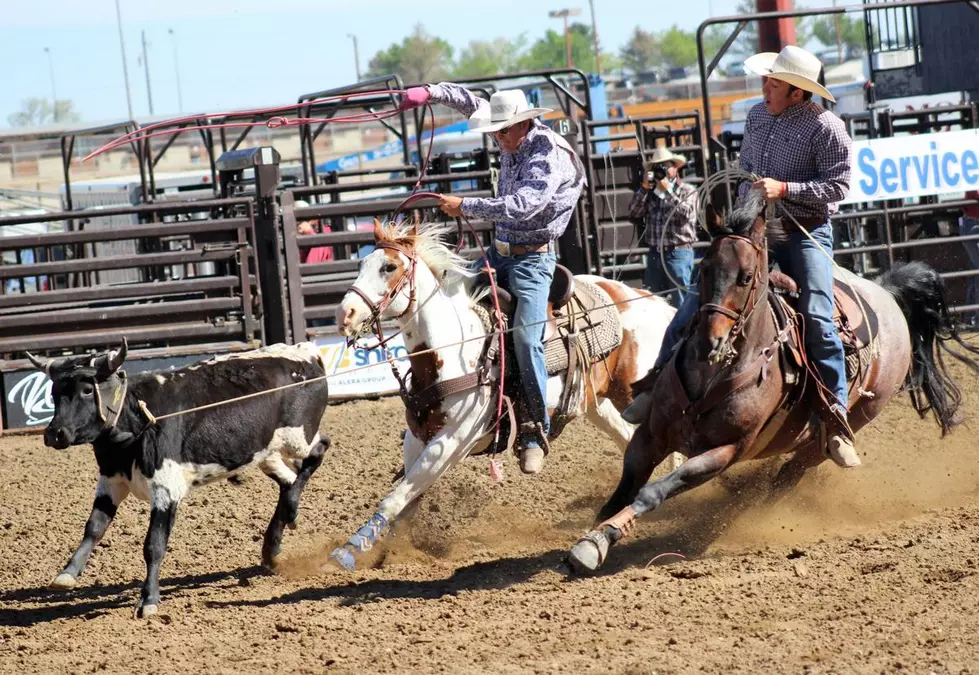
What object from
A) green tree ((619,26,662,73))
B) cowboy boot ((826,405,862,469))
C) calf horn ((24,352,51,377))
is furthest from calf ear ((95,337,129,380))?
green tree ((619,26,662,73))

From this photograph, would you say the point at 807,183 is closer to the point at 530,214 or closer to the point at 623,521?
the point at 530,214

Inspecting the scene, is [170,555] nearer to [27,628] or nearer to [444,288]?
[27,628]

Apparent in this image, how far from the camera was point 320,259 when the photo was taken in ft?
45.4

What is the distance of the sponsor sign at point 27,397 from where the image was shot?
10.4 metres

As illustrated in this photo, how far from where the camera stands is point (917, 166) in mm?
11406

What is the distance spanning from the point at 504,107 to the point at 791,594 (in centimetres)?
256

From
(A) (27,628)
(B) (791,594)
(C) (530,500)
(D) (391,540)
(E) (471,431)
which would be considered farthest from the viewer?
(C) (530,500)

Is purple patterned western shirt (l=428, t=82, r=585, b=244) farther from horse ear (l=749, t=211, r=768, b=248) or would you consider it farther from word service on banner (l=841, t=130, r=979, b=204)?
word service on banner (l=841, t=130, r=979, b=204)

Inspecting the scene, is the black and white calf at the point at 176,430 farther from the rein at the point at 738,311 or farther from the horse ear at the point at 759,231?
the horse ear at the point at 759,231

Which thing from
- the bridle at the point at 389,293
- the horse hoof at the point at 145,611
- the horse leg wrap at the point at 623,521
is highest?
the bridle at the point at 389,293

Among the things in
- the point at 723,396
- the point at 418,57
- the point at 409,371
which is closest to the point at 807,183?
the point at 723,396

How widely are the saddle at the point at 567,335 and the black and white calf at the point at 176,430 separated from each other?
1.16 meters

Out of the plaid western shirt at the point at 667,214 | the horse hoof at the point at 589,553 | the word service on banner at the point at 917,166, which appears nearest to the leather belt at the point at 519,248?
the horse hoof at the point at 589,553

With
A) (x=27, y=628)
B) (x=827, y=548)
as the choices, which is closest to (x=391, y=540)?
(x=27, y=628)
